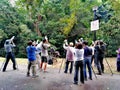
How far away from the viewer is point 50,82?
484 inches

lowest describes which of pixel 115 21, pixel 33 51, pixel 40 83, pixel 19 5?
A: pixel 40 83

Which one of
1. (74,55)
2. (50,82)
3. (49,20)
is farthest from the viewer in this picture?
(49,20)

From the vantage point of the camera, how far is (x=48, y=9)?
29.5 m

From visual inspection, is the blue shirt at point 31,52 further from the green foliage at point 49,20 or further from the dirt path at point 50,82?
the green foliage at point 49,20

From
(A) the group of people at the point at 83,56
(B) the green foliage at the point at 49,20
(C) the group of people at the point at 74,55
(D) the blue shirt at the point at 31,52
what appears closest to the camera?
(A) the group of people at the point at 83,56

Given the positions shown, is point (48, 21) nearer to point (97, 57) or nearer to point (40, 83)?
point (97, 57)

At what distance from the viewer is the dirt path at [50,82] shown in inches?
440

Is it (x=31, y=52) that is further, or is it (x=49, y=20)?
(x=49, y=20)

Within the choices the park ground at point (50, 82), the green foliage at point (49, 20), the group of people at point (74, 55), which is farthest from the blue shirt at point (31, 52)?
the green foliage at point (49, 20)

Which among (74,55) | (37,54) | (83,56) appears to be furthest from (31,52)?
(83,56)

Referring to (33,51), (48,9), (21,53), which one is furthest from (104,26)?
(33,51)

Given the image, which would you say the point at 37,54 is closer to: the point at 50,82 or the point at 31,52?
the point at 31,52

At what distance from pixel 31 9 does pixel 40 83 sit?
57.8ft

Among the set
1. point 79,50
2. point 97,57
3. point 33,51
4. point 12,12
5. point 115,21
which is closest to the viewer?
point 79,50
